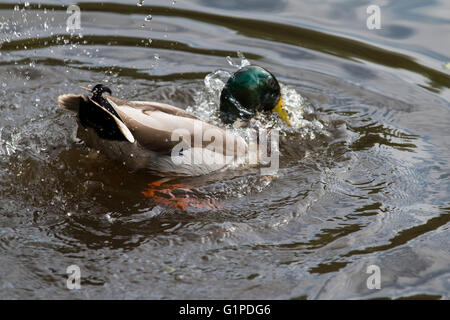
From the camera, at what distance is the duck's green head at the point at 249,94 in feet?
17.7

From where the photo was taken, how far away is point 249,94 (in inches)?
214

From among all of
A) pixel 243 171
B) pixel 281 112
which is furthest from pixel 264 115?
pixel 243 171

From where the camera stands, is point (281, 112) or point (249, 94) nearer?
point (249, 94)

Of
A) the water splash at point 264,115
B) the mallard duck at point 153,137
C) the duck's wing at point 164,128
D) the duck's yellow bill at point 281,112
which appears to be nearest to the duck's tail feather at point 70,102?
the mallard duck at point 153,137

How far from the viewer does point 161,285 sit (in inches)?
140

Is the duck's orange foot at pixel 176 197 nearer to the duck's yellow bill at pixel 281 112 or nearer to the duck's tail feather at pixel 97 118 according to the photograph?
the duck's tail feather at pixel 97 118

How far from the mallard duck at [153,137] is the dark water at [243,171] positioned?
0.15 meters

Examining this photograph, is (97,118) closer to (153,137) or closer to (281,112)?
(153,137)

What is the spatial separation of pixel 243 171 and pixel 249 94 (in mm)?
770

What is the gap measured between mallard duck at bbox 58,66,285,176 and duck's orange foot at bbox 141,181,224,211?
0.44 feet

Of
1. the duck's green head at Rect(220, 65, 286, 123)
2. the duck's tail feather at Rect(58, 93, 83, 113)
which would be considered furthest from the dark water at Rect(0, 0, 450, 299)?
the duck's tail feather at Rect(58, 93, 83, 113)

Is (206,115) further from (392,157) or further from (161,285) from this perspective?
(161,285)
